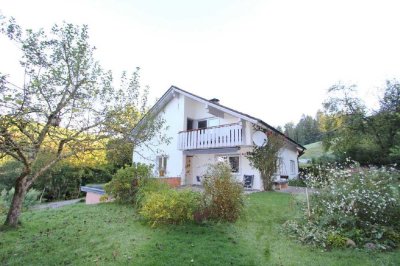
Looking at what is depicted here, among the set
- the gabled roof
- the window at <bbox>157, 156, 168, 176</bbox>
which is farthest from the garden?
the window at <bbox>157, 156, 168, 176</bbox>

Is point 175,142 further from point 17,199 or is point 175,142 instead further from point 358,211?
point 358,211

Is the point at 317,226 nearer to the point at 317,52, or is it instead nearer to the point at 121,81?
the point at 121,81

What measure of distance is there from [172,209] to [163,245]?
5.25ft

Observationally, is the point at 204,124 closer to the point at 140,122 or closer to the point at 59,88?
the point at 140,122

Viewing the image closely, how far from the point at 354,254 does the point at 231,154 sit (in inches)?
467

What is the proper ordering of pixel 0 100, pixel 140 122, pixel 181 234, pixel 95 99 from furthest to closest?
pixel 140 122 → pixel 95 99 → pixel 181 234 → pixel 0 100

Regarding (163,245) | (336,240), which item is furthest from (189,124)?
(336,240)

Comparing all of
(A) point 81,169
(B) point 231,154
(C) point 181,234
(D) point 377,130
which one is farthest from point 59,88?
(D) point 377,130

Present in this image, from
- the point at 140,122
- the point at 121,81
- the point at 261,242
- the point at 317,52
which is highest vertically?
the point at 317,52

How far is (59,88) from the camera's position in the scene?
7.57 m

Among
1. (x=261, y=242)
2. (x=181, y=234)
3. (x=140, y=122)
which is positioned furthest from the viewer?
(x=140, y=122)

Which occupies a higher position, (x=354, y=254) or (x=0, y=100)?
(x=0, y=100)

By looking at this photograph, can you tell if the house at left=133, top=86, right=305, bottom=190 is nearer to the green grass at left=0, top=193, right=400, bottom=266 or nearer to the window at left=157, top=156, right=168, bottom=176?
the window at left=157, top=156, right=168, bottom=176

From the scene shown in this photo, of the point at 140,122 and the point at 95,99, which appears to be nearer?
the point at 95,99
